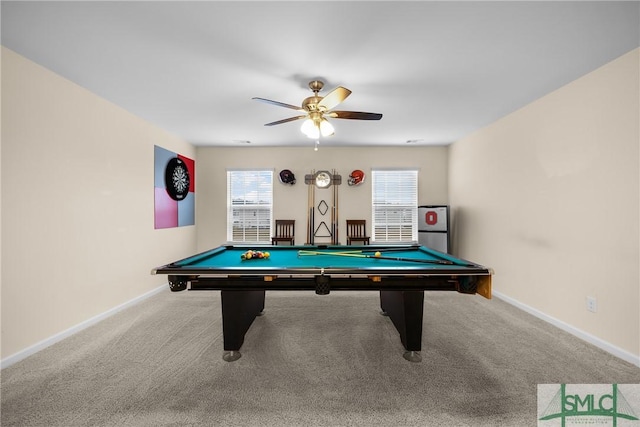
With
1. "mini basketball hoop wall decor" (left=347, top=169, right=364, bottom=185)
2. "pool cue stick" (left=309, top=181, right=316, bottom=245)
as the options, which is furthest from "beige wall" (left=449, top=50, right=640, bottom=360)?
"pool cue stick" (left=309, top=181, right=316, bottom=245)

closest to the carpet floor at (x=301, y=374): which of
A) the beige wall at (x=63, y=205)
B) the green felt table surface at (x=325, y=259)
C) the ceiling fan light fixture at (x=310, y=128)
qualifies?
the beige wall at (x=63, y=205)

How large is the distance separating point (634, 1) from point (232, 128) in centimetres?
409

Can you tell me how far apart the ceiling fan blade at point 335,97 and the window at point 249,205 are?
311cm

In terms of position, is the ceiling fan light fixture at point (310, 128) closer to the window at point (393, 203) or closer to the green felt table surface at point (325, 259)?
the green felt table surface at point (325, 259)

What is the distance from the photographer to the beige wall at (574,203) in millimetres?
2184

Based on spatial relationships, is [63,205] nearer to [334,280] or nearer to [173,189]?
[173,189]

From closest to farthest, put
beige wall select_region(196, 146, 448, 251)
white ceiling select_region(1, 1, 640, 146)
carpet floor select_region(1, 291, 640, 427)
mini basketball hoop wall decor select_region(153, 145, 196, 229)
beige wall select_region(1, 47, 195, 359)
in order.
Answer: carpet floor select_region(1, 291, 640, 427)
white ceiling select_region(1, 1, 640, 146)
beige wall select_region(1, 47, 195, 359)
mini basketball hoop wall decor select_region(153, 145, 196, 229)
beige wall select_region(196, 146, 448, 251)

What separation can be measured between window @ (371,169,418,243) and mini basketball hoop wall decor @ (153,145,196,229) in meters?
3.52

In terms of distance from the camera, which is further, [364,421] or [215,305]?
[215,305]

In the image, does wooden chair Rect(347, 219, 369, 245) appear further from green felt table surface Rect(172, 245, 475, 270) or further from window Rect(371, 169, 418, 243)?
green felt table surface Rect(172, 245, 475, 270)

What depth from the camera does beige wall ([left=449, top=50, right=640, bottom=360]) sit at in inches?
86.0

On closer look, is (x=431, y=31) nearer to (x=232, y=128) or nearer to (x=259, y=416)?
(x=259, y=416)

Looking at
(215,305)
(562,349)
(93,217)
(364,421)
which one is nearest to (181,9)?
(93,217)

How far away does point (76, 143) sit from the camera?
8.77ft
